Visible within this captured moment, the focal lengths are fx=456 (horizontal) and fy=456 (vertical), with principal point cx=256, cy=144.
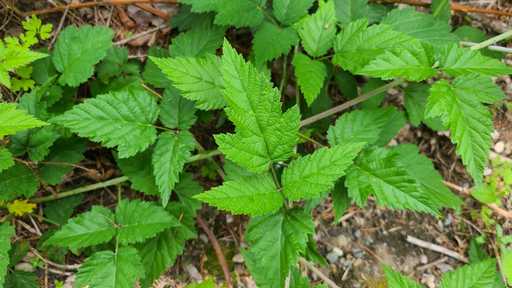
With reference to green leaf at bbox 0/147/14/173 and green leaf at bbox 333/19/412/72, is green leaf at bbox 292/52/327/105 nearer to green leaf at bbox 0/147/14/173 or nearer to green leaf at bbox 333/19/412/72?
green leaf at bbox 333/19/412/72

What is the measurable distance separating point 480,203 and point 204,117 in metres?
1.91

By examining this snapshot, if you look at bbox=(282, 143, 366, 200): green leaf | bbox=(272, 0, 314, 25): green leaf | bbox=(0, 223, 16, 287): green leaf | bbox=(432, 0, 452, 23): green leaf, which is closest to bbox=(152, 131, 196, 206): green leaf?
bbox=(282, 143, 366, 200): green leaf

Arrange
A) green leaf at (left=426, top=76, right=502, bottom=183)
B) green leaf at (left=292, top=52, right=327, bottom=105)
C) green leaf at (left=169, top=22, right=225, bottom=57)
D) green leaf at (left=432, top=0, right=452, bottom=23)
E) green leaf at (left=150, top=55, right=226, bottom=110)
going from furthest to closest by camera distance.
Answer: green leaf at (left=432, top=0, right=452, bottom=23) → green leaf at (left=169, top=22, right=225, bottom=57) → green leaf at (left=292, top=52, right=327, bottom=105) → green leaf at (left=150, top=55, right=226, bottom=110) → green leaf at (left=426, top=76, right=502, bottom=183)

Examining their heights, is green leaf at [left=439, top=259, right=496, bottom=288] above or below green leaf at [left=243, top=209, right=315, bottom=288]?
below


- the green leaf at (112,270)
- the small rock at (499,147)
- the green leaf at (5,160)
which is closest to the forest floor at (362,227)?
the small rock at (499,147)

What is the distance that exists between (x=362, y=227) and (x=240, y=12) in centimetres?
147

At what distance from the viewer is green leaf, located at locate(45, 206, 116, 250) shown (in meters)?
2.01

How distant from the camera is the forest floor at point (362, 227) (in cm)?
255

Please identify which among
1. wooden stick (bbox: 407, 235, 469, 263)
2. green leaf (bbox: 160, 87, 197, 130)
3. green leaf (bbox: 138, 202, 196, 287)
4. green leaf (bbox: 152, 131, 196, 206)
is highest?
green leaf (bbox: 160, 87, 197, 130)

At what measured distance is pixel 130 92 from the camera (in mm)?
2119

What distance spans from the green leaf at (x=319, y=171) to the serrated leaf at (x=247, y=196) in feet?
0.22

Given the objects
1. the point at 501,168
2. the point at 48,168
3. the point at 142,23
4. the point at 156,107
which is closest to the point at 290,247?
the point at 156,107

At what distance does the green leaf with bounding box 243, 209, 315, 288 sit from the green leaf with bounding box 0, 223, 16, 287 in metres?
1.01

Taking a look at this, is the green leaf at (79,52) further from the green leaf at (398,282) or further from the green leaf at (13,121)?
the green leaf at (398,282)
